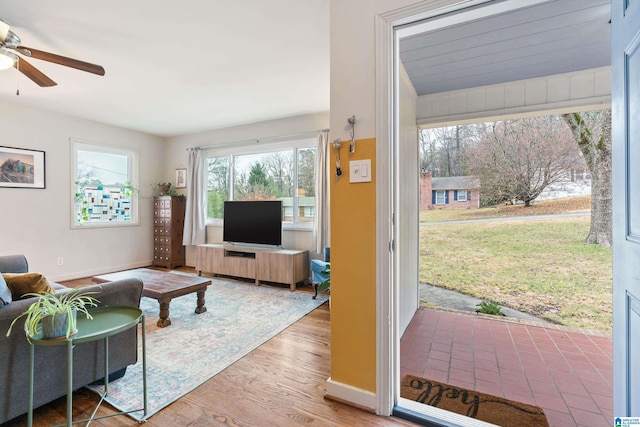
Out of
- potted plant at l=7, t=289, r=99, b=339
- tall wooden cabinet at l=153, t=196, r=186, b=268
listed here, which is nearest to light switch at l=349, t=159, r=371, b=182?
potted plant at l=7, t=289, r=99, b=339

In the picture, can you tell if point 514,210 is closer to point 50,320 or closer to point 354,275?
point 354,275

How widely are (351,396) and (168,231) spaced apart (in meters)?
4.70

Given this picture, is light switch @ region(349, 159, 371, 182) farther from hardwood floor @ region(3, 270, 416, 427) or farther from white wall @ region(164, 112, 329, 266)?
white wall @ region(164, 112, 329, 266)

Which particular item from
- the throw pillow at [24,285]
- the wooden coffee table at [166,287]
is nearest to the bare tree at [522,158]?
the wooden coffee table at [166,287]

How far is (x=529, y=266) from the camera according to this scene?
3047 millimetres

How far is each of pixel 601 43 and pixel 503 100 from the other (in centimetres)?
76

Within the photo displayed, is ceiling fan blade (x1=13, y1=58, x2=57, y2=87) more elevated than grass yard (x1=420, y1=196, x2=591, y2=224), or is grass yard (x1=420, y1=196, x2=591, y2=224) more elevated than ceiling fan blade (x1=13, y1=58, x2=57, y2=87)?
ceiling fan blade (x1=13, y1=58, x2=57, y2=87)

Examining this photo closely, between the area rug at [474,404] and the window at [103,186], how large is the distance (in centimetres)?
527

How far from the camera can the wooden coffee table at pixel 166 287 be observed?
272 centimetres

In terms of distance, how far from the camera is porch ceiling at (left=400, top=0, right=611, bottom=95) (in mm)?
1753

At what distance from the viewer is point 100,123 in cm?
470

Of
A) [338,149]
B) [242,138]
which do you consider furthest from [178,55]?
[242,138]

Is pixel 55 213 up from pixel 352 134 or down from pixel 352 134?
down

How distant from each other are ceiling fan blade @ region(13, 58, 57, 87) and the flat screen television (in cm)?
260
